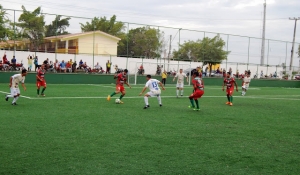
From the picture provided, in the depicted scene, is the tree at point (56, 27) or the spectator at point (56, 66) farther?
the tree at point (56, 27)

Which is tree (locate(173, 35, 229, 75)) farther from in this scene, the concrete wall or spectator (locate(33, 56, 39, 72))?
spectator (locate(33, 56, 39, 72))

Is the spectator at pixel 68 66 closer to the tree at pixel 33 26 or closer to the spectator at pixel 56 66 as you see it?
the spectator at pixel 56 66

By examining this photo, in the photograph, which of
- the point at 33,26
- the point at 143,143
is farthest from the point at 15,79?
the point at 33,26

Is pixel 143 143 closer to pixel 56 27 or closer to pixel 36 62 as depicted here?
pixel 36 62

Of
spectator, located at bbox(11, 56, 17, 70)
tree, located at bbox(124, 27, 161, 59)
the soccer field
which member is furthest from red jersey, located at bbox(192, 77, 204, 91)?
tree, located at bbox(124, 27, 161, 59)

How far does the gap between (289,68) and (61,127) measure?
149ft

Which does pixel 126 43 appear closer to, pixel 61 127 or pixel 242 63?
pixel 242 63

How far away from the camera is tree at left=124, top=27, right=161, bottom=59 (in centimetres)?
3997

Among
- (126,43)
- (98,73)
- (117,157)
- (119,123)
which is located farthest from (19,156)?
(126,43)

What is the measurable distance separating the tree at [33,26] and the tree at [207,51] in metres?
17.0

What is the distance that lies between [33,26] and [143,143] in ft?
99.2

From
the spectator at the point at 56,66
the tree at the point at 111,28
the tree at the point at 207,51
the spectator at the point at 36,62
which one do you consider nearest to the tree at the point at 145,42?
the tree at the point at 111,28

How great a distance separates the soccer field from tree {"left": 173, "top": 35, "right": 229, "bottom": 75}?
103 feet

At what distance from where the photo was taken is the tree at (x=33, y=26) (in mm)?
33125
